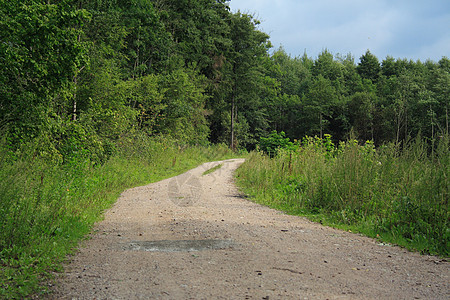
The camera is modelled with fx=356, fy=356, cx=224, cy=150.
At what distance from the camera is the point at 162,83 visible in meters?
29.5

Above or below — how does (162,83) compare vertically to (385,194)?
above

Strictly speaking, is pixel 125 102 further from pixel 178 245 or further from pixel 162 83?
pixel 178 245

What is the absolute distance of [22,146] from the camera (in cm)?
777

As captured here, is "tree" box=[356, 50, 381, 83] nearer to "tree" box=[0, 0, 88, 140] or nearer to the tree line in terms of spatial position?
the tree line

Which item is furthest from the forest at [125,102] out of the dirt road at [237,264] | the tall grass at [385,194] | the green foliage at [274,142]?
the green foliage at [274,142]

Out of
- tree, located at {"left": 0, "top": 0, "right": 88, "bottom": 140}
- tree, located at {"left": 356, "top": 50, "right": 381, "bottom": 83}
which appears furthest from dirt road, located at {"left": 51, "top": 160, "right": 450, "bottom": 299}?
tree, located at {"left": 356, "top": 50, "right": 381, "bottom": 83}

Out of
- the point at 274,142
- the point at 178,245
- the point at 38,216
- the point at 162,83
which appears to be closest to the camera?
the point at 38,216

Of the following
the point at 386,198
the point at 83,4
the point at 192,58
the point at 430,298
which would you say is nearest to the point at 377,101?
the point at 192,58

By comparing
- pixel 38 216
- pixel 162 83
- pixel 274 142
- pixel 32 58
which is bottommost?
pixel 38 216

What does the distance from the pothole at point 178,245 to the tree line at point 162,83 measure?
382cm

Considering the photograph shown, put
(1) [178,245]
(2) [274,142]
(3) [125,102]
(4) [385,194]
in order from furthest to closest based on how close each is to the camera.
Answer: (2) [274,142], (3) [125,102], (4) [385,194], (1) [178,245]

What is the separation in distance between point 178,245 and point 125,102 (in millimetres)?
16678

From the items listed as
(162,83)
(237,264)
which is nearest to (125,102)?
(162,83)

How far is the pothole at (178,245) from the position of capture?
5348 mm
